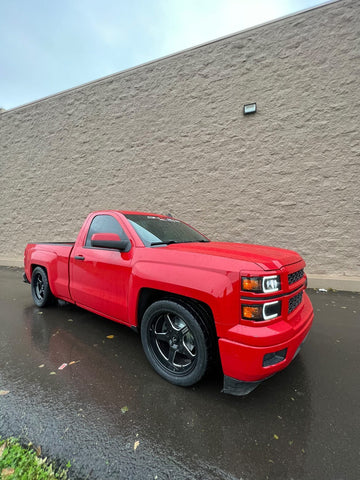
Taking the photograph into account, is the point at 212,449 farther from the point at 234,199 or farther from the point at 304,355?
the point at 234,199

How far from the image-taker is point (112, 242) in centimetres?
249

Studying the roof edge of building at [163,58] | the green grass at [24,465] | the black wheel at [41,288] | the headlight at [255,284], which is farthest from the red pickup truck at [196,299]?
the roof edge of building at [163,58]

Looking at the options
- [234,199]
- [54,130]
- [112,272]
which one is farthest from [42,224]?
[112,272]

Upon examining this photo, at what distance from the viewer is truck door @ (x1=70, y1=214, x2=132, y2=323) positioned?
2.58 metres

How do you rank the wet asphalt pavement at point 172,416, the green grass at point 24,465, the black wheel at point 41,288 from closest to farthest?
the green grass at point 24,465
the wet asphalt pavement at point 172,416
the black wheel at point 41,288

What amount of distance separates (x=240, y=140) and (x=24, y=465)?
278 inches

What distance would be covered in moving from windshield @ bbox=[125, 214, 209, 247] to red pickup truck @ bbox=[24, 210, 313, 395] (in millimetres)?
16

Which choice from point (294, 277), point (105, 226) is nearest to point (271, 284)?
point (294, 277)

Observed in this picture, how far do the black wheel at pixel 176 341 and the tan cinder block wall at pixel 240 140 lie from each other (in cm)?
471

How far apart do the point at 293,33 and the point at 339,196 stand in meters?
4.41

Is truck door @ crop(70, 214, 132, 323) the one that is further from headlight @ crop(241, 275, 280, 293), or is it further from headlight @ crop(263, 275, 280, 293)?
headlight @ crop(263, 275, 280, 293)

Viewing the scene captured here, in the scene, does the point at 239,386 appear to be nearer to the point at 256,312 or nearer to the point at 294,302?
the point at 256,312

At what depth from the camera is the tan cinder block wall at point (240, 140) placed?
5.62 m

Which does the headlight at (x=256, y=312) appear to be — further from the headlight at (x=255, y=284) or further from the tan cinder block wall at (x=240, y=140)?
the tan cinder block wall at (x=240, y=140)
